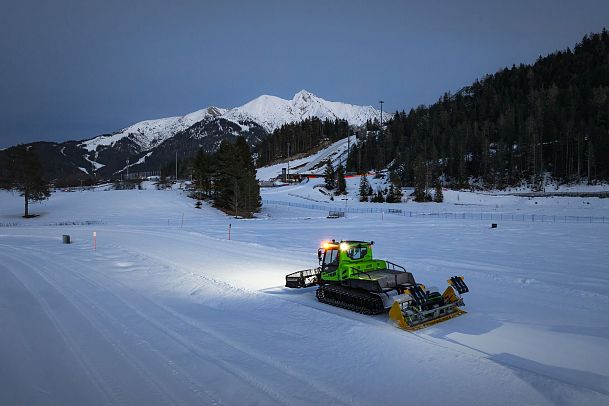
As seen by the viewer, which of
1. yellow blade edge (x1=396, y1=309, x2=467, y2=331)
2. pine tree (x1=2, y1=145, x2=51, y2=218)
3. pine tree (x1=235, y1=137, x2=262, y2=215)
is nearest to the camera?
yellow blade edge (x1=396, y1=309, x2=467, y2=331)

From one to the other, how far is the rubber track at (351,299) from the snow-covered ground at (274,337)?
13.7 inches

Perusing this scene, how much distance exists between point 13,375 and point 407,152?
4127 inches

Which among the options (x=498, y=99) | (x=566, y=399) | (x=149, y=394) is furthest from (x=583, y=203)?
(x=498, y=99)

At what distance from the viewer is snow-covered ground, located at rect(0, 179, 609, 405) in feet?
21.2

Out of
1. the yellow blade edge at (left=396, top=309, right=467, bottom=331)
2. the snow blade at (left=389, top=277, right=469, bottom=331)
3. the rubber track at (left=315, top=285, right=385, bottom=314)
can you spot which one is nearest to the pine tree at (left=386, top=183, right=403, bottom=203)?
the rubber track at (left=315, top=285, right=385, bottom=314)

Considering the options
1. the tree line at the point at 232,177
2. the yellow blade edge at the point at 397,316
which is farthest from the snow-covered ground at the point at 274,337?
the tree line at the point at 232,177

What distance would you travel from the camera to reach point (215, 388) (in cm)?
656

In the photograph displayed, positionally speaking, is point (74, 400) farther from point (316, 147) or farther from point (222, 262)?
point (316, 147)

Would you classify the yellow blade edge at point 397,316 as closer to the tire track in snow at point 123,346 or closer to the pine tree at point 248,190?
the tire track in snow at point 123,346

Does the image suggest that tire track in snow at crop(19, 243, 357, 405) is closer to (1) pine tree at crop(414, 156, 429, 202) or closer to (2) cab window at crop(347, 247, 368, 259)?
(2) cab window at crop(347, 247, 368, 259)

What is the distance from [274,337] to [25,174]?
6119 centimetres

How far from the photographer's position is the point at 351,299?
11445 mm

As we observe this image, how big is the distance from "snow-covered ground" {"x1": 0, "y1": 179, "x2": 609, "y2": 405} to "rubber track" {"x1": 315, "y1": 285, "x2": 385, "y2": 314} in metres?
0.35

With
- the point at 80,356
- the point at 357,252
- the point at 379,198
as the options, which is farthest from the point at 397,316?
the point at 379,198
